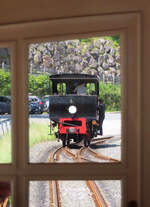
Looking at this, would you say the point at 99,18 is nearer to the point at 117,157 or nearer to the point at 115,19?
the point at 115,19

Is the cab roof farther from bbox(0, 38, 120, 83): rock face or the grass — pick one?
the grass

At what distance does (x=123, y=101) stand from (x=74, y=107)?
1.77 feet

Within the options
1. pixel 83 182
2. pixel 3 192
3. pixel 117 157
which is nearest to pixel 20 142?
pixel 3 192

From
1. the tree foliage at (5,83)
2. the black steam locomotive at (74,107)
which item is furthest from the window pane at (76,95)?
the tree foliage at (5,83)

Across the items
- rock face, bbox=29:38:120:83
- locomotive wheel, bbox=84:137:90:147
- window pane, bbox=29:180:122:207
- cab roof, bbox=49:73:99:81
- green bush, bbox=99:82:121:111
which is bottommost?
window pane, bbox=29:180:122:207

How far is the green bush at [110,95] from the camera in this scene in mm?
1487

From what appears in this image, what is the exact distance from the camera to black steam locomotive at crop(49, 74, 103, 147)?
1661 mm

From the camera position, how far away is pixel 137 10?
127 cm

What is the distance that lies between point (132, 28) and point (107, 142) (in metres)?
0.78

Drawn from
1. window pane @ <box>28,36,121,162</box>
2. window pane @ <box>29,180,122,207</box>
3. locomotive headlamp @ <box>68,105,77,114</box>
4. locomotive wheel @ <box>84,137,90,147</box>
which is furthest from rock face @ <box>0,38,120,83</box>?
window pane @ <box>29,180,122,207</box>

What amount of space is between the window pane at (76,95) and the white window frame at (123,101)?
6 cm

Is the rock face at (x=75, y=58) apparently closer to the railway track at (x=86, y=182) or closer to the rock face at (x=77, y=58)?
the rock face at (x=77, y=58)

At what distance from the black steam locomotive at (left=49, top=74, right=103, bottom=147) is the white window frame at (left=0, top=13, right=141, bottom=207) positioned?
10.6 inches

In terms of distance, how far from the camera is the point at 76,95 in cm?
182
